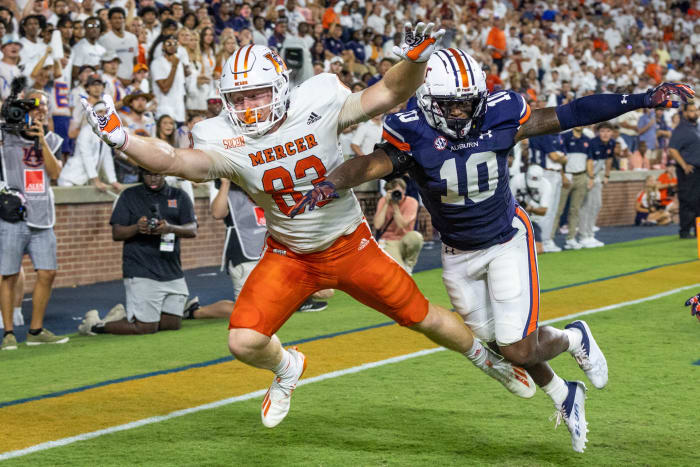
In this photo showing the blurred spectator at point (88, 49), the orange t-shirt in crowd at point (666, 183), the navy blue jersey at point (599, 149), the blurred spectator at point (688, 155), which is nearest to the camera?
the blurred spectator at point (88, 49)

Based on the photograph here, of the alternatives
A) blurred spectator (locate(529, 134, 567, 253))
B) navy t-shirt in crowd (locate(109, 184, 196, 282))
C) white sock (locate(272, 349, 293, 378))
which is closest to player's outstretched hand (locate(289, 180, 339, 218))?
white sock (locate(272, 349, 293, 378))

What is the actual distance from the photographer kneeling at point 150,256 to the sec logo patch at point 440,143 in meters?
4.18

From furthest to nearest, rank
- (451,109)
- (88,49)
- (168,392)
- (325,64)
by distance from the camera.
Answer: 1. (325,64)
2. (88,49)
3. (168,392)
4. (451,109)

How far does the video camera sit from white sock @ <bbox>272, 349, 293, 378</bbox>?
3.85m

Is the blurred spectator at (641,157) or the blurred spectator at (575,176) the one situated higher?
the blurred spectator at (575,176)

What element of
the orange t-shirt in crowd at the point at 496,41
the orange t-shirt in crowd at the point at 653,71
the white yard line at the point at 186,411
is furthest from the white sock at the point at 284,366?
the orange t-shirt in crowd at the point at 653,71

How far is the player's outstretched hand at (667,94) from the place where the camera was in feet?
15.3

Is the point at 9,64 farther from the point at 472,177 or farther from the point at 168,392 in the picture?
the point at 472,177

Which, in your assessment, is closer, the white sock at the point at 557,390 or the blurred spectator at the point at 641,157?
the white sock at the point at 557,390

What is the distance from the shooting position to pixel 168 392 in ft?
20.5

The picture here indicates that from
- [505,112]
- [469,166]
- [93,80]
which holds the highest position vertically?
[505,112]

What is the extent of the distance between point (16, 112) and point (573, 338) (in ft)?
16.4

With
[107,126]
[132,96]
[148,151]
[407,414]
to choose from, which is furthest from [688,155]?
[107,126]

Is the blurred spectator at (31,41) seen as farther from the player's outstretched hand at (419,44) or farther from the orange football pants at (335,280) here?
the player's outstretched hand at (419,44)
